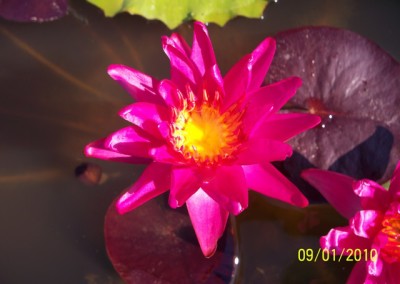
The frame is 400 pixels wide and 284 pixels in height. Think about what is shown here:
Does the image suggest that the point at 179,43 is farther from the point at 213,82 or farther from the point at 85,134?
the point at 85,134

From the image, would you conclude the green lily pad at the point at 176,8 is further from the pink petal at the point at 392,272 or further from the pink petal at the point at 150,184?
the pink petal at the point at 392,272

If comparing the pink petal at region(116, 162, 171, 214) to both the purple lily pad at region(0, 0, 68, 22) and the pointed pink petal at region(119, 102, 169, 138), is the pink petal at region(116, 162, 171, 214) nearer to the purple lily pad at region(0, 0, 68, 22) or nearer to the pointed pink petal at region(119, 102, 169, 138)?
the pointed pink petal at region(119, 102, 169, 138)

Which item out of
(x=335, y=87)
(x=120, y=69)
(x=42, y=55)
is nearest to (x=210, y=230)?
(x=120, y=69)

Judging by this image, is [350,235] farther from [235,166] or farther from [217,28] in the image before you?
[217,28]

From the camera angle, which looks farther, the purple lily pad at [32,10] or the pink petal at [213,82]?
the purple lily pad at [32,10]

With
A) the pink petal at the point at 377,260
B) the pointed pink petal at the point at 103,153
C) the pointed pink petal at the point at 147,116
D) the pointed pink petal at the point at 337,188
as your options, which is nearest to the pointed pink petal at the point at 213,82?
the pointed pink petal at the point at 147,116
